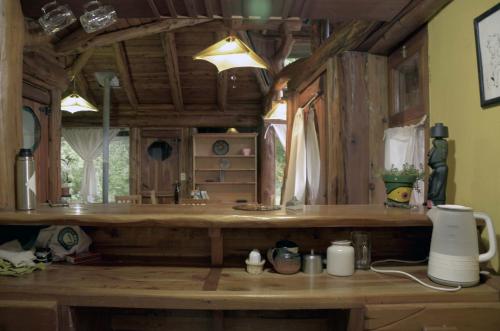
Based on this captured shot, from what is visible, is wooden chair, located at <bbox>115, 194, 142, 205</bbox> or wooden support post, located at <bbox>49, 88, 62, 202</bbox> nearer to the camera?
wooden support post, located at <bbox>49, 88, 62, 202</bbox>

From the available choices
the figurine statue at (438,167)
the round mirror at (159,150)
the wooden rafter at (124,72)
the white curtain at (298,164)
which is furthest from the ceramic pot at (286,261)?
the round mirror at (159,150)

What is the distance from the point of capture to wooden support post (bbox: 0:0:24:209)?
4.87ft

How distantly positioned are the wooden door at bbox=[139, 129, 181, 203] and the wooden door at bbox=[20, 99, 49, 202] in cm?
281

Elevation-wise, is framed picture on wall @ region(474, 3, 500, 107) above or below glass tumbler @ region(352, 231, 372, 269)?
above

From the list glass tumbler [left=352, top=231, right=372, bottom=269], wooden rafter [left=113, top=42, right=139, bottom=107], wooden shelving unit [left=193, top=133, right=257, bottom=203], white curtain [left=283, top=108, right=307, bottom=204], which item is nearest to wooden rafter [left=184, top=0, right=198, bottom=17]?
glass tumbler [left=352, top=231, right=372, bottom=269]

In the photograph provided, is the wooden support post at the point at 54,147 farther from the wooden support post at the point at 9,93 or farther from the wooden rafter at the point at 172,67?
the wooden support post at the point at 9,93

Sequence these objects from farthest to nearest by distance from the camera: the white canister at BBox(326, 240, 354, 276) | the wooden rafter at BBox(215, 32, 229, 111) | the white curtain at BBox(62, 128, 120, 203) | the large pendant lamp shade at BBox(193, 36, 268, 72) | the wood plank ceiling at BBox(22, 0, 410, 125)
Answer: the white curtain at BBox(62, 128, 120, 203), the wooden rafter at BBox(215, 32, 229, 111), the wood plank ceiling at BBox(22, 0, 410, 125), the large pendant lamp shade at BBox(193, 36, 268, 72), the white canister at BBox(326, 240, 354, 276)

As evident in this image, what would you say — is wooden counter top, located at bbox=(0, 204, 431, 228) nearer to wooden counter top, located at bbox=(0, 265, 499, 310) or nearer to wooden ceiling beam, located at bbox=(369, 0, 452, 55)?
wooden counter top, located at bbox=(0, 265, 499, 310)

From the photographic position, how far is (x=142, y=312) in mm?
1555

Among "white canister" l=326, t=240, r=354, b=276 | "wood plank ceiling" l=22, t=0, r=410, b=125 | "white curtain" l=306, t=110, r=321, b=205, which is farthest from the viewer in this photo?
"wood plank ceiling" l=22, t=0, r=410, b=125

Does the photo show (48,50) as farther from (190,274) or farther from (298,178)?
(190,274)

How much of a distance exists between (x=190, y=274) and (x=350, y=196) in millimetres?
1452

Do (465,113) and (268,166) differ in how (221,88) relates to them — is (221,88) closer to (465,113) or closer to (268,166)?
(268,166)

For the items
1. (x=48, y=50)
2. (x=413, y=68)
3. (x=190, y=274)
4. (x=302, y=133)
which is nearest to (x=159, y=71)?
(x=48, y=50)
